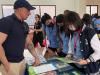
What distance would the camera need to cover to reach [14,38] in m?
2.14

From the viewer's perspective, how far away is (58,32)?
3535 millimetres

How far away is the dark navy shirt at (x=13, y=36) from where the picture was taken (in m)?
2.05

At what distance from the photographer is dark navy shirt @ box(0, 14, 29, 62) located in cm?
205

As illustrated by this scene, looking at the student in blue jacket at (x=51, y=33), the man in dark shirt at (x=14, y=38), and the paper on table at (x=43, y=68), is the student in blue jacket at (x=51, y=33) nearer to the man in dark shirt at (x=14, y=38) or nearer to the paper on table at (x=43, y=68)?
the paper on table at (x=43, y=68)

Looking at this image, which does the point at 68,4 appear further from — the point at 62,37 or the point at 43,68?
the point at 43,68

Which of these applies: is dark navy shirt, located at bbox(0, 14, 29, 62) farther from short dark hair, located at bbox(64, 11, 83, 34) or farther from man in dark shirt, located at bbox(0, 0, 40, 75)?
short dark hair, located at bbox(64, 11, 83, 34)

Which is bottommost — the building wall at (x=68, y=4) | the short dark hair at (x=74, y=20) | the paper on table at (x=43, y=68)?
the paper on table at (x=43, y=68)

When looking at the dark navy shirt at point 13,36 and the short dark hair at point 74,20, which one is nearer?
the dark navy shirt at point 13,36

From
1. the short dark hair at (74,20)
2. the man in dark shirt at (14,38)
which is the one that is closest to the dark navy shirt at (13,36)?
the man in dark shirt at (14,38)

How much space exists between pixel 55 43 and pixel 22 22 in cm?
159

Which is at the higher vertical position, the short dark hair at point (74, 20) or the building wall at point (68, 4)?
the short dark hair at point (74, 20)

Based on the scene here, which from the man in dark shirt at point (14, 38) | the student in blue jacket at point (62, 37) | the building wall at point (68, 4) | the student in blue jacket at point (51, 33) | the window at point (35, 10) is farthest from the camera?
the building wall at point (68, 4)

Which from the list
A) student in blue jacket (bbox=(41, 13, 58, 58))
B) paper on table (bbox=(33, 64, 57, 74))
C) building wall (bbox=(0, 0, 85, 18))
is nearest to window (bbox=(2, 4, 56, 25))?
building wall (bbox=(0, 0, 85, 18))

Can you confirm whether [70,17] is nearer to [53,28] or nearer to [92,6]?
[53,28]
